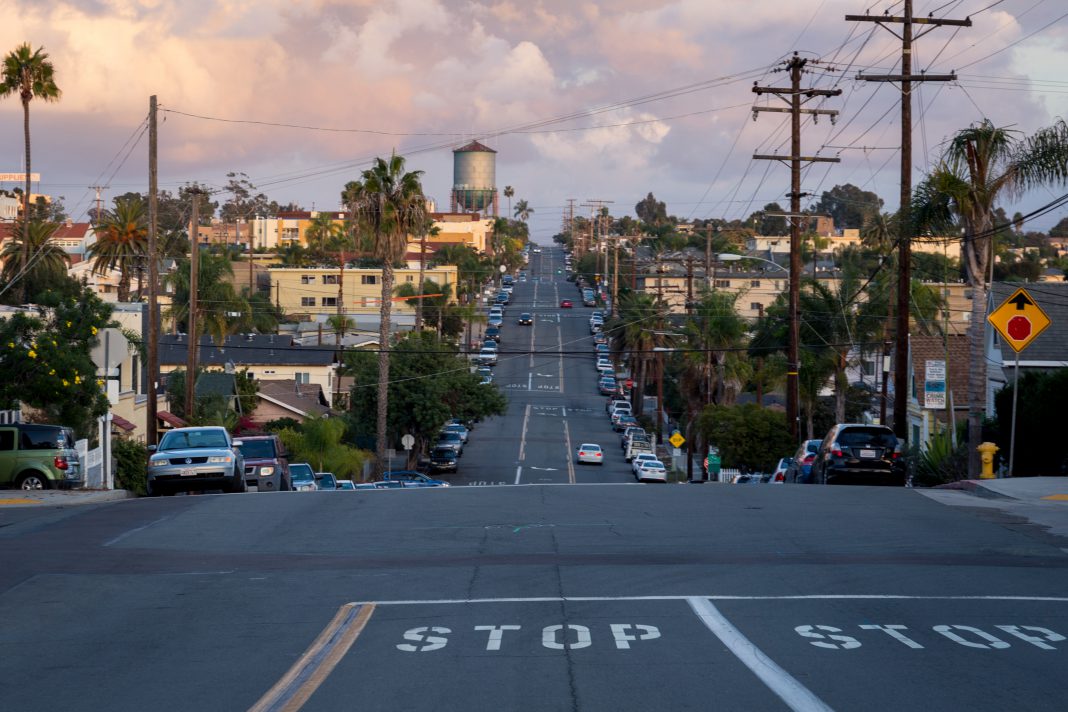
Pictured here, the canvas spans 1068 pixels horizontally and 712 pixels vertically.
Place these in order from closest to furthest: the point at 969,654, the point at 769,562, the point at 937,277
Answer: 1. the point at 969,654
2. the point at 769,562
3. the point at 937,277

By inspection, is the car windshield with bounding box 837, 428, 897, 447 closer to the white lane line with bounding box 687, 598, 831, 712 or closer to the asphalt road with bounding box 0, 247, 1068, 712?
the asphalt road with bounding box 0, 247, 1068, 712

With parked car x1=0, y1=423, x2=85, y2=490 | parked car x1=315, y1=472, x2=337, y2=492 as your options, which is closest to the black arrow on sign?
parked car x1=0, y1=423, x2=85, y2=490

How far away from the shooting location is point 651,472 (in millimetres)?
55000

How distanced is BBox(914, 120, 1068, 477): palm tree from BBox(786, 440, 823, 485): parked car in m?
5.32

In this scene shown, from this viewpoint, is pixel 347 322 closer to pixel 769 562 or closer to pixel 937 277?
pixel 937 277

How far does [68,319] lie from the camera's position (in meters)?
31.2

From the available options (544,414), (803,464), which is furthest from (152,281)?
(544,414)

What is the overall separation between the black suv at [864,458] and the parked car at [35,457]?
1664 cm

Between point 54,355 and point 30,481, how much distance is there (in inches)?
193

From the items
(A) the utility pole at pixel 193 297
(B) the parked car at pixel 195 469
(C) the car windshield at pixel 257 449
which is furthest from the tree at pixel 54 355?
(A) the utility pole at pixel 193 297

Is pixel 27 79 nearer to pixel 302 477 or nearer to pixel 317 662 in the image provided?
pixel 302 477

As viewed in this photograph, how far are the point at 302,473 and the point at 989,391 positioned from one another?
22340mm

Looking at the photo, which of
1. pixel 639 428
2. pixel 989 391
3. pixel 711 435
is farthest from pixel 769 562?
pixel 639 428

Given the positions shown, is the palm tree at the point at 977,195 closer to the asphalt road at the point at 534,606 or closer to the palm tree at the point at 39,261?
the asphalt road at the point at 534,606
